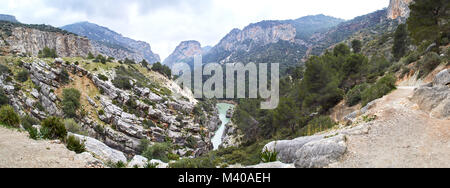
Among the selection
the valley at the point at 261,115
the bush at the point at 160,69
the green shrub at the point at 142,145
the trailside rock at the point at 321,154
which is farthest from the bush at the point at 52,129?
the bush at the point at 160,69

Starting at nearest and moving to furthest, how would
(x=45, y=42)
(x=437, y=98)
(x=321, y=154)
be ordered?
(x=321, y=154)
(x=437, y=98)
(x=45, y=42)

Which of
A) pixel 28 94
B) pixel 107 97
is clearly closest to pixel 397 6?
pixel 107 97

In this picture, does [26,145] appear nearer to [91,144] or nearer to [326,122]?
[91,144]

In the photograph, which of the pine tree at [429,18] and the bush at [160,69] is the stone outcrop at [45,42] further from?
the pine tree at [429,18]

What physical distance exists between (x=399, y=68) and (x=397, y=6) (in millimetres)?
122299

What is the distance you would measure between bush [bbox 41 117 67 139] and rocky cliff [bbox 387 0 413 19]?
454 ft

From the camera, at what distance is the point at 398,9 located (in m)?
106

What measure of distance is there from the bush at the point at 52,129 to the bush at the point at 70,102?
23.4 meters

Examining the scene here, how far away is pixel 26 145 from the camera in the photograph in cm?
909

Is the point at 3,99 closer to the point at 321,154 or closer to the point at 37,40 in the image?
the point at 321,154

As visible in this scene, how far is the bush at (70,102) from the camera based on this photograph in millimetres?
30188

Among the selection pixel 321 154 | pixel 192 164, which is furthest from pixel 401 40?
pixel 192 164

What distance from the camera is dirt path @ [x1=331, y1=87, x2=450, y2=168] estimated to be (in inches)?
240

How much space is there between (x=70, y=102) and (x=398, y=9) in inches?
5975
